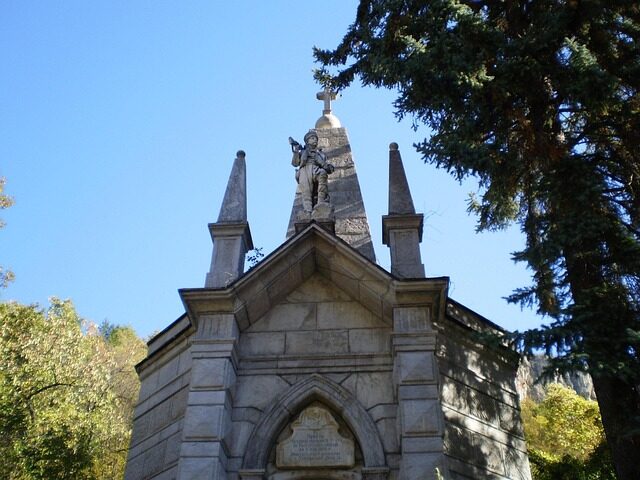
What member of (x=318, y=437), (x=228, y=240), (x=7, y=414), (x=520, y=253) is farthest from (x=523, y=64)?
(x=7, y=414)

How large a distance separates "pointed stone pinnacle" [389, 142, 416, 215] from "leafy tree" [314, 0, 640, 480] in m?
0.48

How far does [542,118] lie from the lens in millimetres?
10516

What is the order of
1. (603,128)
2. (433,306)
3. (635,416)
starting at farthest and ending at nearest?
(603,128) < (433,306) < (635,416)

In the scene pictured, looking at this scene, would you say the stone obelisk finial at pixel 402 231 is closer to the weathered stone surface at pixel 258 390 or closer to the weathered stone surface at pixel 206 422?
the weathered stone surface at pixel 258 390

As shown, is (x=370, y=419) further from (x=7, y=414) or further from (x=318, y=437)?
(x=7, y=414)

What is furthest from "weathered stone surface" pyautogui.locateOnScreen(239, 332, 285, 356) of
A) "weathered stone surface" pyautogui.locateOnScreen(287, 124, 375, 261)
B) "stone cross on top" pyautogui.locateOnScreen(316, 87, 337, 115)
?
A: "stone cross on top" pyautogui.locateOnScreen(316, 87, 337, 115)

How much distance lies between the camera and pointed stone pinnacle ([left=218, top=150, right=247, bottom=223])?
1067 centimetres

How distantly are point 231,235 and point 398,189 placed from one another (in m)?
2.72

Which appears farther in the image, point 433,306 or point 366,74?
point 366,74

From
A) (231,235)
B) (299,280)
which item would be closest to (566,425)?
(299,280)

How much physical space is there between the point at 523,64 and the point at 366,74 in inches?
134

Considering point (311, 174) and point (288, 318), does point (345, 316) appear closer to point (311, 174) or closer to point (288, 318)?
point (288, 318)

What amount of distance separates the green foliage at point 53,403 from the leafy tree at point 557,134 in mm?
10557

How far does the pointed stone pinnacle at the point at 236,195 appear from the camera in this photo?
10.7 meters
